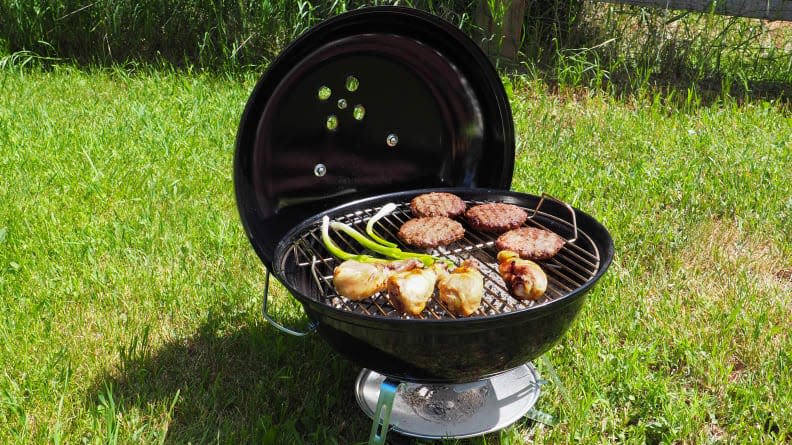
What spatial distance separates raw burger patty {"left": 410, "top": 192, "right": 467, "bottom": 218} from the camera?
2.77 meters

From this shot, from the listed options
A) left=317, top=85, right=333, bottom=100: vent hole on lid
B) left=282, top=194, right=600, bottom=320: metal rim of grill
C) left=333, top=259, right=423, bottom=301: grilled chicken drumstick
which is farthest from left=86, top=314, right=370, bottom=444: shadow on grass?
left=317, top=85, right=333, bottom=100: vent hole on lid

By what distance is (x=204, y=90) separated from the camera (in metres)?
5.88

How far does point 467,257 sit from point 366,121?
2.00 ft

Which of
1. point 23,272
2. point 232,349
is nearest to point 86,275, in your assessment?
point 23,272

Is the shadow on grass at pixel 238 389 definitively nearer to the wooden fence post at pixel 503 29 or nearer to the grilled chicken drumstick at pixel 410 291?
the grilled chicken drumstick at pixel 410 291

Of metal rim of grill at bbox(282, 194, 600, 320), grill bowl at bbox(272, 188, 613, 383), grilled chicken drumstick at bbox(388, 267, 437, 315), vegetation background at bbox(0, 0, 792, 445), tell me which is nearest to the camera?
grill bowl at bbox(272, 188, 613, 383)

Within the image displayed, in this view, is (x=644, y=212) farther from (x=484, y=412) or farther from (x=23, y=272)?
(x=23, y=272)

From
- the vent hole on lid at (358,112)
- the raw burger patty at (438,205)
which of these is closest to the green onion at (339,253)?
the raw burger patty at (438,205)

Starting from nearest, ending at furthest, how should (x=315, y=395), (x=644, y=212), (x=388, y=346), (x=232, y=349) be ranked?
(x=388, y=346) → (x=315, y=395) → (x=232, y=349) → (x=644, y=212)

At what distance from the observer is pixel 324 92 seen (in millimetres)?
2754

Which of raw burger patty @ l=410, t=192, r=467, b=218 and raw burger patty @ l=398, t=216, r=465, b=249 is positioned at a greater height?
raw burger patty @ l=410, t=192, r=467, b=218

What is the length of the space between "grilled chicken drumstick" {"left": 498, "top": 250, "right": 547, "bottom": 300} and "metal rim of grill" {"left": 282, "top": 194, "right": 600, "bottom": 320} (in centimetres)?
4

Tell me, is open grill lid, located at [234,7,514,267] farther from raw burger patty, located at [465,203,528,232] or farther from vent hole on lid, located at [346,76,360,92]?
raw burger patty, located at [465,203,528,232]

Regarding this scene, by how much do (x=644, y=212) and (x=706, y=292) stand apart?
72 cm
